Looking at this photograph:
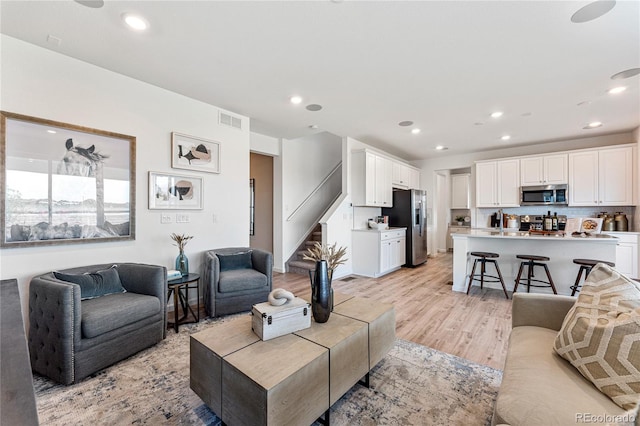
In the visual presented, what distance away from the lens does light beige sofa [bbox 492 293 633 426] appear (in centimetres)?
99

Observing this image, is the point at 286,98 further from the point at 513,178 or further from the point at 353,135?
the point at 513,178

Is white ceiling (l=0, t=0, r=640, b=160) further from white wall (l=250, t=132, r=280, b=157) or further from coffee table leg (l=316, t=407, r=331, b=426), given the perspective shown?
coffee table leg (l=316, t=407, r=331, b=426)

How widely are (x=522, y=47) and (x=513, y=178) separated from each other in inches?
166

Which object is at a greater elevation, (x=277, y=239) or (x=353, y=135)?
(x=353, y=135)

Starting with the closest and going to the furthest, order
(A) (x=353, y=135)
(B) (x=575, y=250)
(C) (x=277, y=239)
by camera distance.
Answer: (B) (x=575, y=250) < (A) (x=353, y=135) < (C) (x=277, y=239)

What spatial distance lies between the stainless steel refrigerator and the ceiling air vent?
147 inches

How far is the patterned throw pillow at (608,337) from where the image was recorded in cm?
104

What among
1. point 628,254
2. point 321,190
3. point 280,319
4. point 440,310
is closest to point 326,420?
point 280,319

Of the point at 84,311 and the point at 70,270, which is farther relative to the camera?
the point at 70,270

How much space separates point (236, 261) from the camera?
140 inches

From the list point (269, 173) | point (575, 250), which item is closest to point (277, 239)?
point (269, 173)

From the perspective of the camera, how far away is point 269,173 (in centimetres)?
602

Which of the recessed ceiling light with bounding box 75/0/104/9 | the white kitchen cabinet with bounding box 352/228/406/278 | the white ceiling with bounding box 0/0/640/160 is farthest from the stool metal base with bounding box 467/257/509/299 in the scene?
the recessed ceiling light with bounding box 75/0/104/9

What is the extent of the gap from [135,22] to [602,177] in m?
7.24
